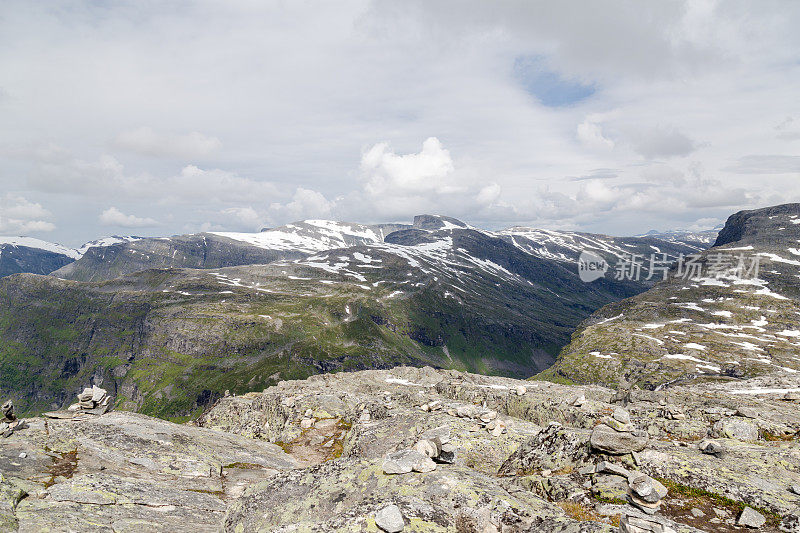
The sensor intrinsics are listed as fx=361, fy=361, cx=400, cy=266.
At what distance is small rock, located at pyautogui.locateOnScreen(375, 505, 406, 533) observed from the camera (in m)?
10.2

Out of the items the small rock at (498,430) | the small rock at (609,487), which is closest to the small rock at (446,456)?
the small rock at (609,487)

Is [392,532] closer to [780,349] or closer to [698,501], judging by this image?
[698,501]

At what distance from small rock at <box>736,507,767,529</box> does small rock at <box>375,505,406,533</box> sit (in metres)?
11.2

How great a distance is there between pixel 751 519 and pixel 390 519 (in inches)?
468

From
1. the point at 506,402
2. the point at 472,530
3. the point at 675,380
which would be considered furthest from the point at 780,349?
the point at 472,530

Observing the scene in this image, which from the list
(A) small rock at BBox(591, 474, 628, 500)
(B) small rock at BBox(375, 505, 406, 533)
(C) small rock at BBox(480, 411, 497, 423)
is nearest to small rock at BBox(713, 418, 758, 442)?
(C) small rock at BBox(480, 411, 497, 423)

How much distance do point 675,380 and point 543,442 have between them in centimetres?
19244

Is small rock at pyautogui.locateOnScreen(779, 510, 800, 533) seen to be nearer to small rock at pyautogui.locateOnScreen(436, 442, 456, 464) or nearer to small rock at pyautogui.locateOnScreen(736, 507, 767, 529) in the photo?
small rock at pyautogui.locateOnScreen(736, 507, 767, 529)

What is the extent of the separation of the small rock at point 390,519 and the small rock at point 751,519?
11.2 meters

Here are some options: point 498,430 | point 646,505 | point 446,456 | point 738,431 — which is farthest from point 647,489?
point 738,431

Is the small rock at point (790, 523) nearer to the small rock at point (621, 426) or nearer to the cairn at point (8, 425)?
the small rock at point (621, 426)

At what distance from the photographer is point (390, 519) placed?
10328mm

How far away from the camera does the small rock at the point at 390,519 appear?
1016 cm

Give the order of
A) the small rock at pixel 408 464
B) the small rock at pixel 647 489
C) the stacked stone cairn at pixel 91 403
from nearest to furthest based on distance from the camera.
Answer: the small rock at pixel 647 489 < the small rock at pixel 408 464 < the stacked stone cairn at pixel 91 403
